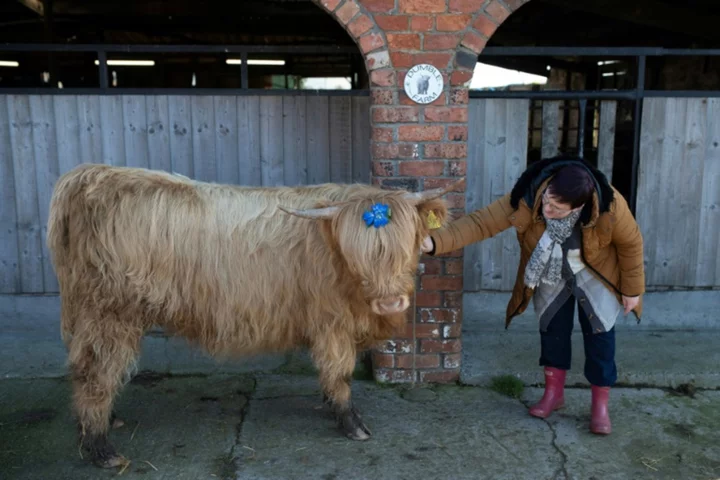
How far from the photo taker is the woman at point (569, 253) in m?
3.38

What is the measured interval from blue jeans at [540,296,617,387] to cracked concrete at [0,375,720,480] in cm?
32

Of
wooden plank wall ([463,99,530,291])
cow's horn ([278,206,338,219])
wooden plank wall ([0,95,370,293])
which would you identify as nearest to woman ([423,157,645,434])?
cow's horn ([278,206,338,219])

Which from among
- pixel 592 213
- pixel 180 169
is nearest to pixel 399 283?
pixel 592 213

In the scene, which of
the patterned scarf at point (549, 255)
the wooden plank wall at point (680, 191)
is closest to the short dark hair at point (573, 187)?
the patterned scarf at point (549, 255)

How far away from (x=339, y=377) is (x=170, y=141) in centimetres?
243

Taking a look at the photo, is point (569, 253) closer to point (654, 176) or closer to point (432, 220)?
point (432, 220)

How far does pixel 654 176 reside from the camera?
513 cm

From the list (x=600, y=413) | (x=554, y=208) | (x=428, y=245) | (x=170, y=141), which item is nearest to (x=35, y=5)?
(x=170, y=141)

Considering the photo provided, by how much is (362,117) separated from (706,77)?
407cm

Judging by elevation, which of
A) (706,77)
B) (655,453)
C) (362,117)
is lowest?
(655,453)

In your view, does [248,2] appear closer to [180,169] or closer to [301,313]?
[180,169]

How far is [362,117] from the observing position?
4.99m

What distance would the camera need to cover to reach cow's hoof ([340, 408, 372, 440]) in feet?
12.1

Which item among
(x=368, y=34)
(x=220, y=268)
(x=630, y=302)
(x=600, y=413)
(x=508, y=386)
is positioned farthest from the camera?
(x=508, y=386)
